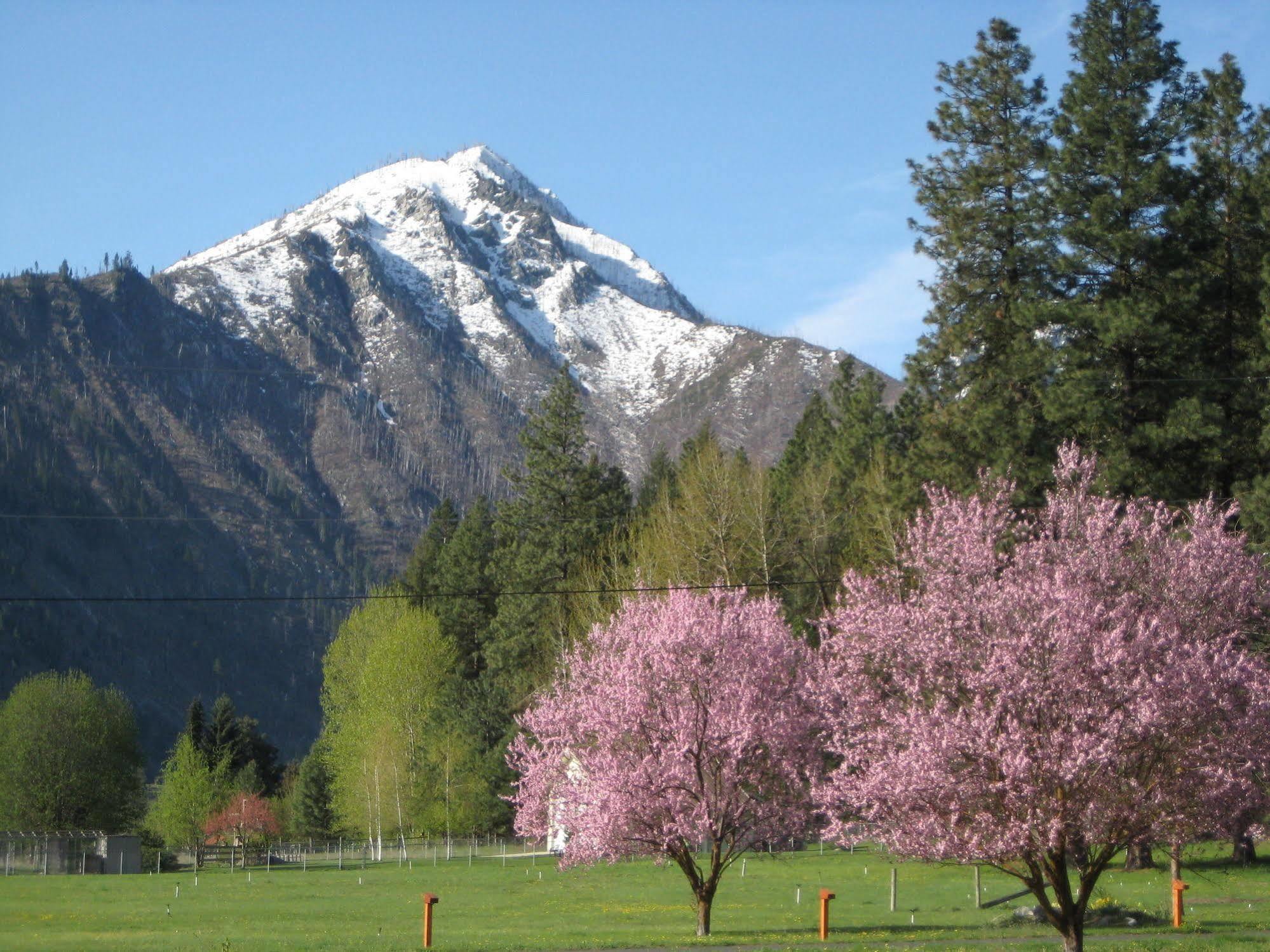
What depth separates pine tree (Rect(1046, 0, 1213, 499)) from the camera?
121ft

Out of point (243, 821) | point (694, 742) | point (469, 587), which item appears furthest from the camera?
point (243, 821)

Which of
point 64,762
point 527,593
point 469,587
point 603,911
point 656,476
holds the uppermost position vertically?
point 656,476

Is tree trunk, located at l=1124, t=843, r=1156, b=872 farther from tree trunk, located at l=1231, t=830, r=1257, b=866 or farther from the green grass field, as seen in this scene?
tree trunk, located at l=1231, t=830, r=1257, b=866

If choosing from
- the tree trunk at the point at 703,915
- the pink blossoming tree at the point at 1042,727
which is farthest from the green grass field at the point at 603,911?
the pink blossoming tree at the point at 1042,727

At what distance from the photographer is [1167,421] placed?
3662cm

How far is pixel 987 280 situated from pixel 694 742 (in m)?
21.1

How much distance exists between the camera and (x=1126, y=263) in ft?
128

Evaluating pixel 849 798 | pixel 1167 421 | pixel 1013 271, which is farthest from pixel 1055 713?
pixel 1013 271

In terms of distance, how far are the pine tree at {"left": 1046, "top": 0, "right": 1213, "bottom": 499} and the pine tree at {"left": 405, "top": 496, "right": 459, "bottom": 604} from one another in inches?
2233

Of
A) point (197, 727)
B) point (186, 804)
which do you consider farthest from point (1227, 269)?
point (197, 727)

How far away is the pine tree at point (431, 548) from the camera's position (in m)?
90.0

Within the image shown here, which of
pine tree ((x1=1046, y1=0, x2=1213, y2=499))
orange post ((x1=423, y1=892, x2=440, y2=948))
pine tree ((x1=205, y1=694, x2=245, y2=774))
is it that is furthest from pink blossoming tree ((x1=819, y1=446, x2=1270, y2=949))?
pine tree ((x1=205, y1=694, x2=245, y2=774))

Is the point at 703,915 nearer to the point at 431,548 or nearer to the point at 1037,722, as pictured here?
the point at 1037,722

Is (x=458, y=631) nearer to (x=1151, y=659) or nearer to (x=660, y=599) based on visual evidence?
(x=660, y=599)
